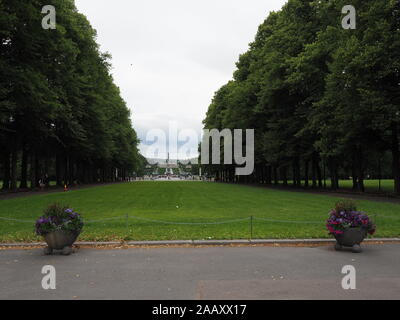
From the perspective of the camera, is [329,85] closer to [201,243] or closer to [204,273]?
[201,243]

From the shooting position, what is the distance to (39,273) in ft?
29.1

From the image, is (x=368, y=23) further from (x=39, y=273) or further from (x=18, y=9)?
(x=39, y=273)

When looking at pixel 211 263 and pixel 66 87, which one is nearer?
pixel 211 263

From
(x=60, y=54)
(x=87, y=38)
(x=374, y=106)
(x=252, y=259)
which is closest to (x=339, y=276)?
(x=252, y=259)

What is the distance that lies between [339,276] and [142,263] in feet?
15.7

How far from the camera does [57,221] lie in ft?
36.7

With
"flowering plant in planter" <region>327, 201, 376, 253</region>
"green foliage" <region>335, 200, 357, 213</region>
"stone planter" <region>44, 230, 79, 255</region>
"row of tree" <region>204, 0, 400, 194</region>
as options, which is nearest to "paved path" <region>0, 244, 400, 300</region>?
"stone planter" <region>44, 230, 79, 255</region>

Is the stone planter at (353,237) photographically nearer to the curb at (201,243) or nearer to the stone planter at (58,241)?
the curb at (201,243)

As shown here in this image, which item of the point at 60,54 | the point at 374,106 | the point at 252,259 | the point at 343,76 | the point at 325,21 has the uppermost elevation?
the point at 325,21

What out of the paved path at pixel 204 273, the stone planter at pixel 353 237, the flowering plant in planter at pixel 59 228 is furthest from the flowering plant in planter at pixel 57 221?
the stone planter at pixel 353 237

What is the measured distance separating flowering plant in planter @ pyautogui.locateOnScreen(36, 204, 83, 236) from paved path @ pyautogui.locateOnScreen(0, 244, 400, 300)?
75cm

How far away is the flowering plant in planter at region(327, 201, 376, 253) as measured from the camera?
1133cm

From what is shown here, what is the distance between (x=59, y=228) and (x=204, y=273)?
4.73 meters

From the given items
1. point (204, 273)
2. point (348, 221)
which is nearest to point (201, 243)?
point (204, 273)
